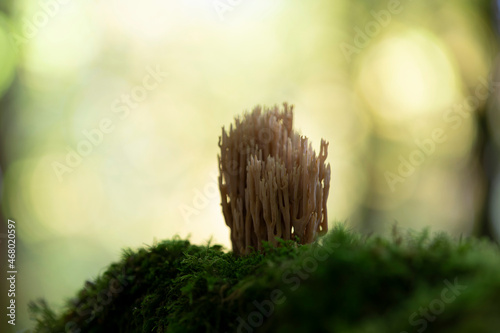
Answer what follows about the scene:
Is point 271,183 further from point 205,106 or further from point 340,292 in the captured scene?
point 205,106

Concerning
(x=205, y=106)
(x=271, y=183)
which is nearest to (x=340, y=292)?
(x=271, y=183)

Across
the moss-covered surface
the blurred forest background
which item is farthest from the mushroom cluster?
the blurred forest background

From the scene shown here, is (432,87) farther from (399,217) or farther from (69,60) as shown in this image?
(69,60)

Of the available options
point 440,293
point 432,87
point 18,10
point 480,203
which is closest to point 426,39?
point 432,87

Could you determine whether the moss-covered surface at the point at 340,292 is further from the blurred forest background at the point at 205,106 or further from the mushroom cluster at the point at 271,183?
the blurred forest background at the point at 205,106

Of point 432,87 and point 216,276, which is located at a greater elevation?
point 432,87

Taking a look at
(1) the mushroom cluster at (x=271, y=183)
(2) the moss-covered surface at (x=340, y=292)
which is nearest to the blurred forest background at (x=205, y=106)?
(1) the mushroom cluster at (x=271, y=183)
